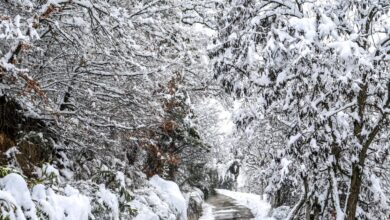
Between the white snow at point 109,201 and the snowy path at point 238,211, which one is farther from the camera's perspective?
the snowy path at point 238,211

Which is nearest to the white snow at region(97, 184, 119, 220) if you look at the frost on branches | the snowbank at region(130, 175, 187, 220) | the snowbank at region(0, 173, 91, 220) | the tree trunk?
the snowbank at region(0, 173, 91, 220)

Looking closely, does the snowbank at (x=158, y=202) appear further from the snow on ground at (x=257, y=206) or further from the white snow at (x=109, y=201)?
the snow on ground at (x=257, y=206)

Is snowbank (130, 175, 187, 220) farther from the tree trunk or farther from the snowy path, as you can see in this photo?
the snowy path

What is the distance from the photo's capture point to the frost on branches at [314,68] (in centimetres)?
621

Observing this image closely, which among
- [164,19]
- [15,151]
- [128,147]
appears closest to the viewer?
[15,151]

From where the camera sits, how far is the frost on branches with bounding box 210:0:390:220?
6215 mm

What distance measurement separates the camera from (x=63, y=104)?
27.2 feet

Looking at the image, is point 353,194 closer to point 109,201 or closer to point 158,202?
point 158,202

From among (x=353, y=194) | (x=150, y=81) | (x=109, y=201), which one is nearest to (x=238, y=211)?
(x=353, y=194)

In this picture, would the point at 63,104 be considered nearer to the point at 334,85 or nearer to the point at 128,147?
the point at 128,147

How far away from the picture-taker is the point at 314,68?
21.3 ft

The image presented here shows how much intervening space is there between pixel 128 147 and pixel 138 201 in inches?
77.8

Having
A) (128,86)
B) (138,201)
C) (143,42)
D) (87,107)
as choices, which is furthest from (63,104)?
(138,201)

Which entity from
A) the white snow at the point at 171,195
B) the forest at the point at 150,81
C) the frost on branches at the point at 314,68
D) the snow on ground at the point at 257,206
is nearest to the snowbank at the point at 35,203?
the forest at the point at 150,81
